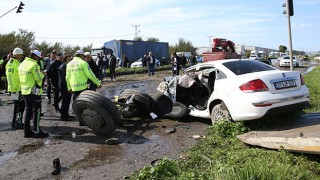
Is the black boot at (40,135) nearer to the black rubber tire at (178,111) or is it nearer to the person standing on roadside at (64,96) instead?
the person standing on roadside at (64,96)

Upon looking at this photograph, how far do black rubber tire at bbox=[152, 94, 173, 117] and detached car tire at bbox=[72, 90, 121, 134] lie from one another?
1.76 m

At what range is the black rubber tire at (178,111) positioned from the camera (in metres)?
8.22

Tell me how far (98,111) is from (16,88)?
256 cm

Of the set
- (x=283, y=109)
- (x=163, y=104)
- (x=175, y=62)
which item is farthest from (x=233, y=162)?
(x=175, y=62)

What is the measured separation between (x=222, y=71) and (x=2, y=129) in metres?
5.31

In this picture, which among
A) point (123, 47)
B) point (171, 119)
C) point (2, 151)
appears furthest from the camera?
point (123, 47)

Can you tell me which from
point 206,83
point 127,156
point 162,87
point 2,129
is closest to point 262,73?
point 206,83

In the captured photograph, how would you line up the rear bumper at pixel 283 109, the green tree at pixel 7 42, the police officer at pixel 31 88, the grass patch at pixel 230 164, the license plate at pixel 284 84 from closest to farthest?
the grass patch at pixel 230 164
the rear bumper at pixel 283 109
the license plate at pixel 284 84
the police officer at pixel 31 88
the green tree at pixel 7 42

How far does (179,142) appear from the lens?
6559 millimetres

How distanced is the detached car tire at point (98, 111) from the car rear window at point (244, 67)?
8.03 ft

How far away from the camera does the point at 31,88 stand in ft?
23.4

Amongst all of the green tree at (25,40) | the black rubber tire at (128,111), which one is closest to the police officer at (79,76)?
the black rubber tire at (128,111)

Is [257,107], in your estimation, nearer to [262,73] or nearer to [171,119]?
A: [262,73]

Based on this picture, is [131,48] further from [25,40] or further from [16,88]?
[16,88]
